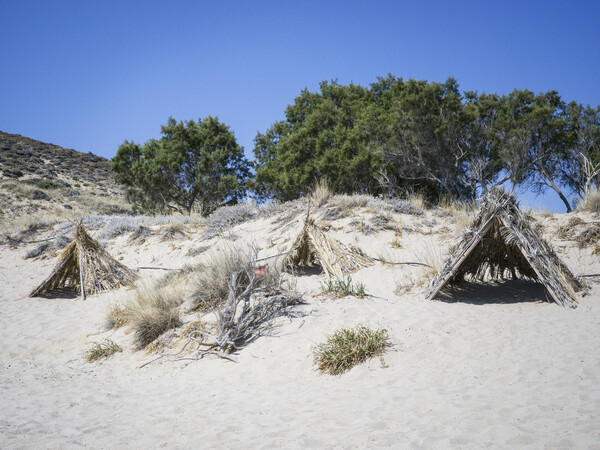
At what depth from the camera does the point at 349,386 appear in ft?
11.9

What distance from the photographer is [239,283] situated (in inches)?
224

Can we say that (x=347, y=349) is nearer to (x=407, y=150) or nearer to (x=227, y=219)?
(x=227, y=219)

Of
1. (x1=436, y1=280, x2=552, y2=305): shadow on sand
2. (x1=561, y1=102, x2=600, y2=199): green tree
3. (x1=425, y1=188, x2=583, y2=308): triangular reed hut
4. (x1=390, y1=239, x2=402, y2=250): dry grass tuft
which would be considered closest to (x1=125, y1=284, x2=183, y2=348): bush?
(x1=425, y1=188, x2=583, y2=308): triangular reed hut

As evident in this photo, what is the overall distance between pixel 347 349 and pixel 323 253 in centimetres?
336

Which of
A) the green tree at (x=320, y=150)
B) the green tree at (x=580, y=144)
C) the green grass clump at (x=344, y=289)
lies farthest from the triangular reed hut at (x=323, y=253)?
the green tree at (x=580, y=144)

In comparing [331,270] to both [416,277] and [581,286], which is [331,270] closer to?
[416,277]

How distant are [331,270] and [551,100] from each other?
15999 mm

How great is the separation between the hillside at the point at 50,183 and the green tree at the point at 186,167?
184 inches

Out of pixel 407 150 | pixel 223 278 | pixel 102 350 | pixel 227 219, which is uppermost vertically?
pixel 407 150

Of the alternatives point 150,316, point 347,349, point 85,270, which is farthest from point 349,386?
point 85,270

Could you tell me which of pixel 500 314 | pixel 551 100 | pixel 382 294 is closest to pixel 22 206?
pixel 382 294

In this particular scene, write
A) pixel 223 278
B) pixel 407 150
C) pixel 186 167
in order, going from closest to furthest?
pixel 223 278 < pixel 407 150 < pixel 186 167

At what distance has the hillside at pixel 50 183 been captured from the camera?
24.4m

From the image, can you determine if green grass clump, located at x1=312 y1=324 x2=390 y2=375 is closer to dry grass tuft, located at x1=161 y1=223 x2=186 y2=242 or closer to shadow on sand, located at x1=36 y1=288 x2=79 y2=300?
shadow on sand, located at x1=36 y1=288 x2=79 y2=300
